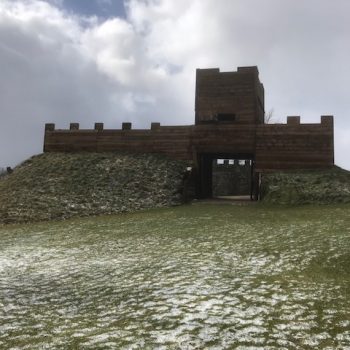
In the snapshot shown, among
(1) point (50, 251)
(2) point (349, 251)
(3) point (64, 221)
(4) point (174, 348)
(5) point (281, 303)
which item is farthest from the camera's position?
(3) point (64, 221)

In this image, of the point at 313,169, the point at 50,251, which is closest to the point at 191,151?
the point at 313,169

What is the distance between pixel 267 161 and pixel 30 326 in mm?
27288

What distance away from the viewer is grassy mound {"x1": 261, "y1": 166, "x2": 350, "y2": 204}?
2770cm

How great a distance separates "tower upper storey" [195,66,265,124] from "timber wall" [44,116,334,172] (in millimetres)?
1493

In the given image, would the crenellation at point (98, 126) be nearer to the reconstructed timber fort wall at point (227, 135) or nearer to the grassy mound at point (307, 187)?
the reconstructed timber fort wall at point (227, 135)

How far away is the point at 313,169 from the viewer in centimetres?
3275

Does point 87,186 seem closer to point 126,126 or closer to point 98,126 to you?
point 126,126

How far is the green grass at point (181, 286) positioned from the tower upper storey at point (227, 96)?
640 inches

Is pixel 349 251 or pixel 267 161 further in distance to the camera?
pixel 267 161

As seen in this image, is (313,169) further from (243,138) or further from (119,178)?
(119,178)

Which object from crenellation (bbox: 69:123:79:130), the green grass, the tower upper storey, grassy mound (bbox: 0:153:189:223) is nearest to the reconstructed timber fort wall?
the tower upper storey

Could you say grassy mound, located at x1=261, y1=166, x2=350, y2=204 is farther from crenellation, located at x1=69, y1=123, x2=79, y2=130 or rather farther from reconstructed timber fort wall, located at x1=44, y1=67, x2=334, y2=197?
crenellation, located at x1=69, y1=123, x2=79, y2=130

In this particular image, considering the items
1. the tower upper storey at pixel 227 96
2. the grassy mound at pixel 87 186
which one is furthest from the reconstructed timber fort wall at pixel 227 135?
the grassy mound at pixel 87 186

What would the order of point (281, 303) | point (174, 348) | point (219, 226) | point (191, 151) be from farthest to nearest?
1. point (191, 151)
2. point (219, 226)
3. point (281, 303)
4. point (174, 348)
